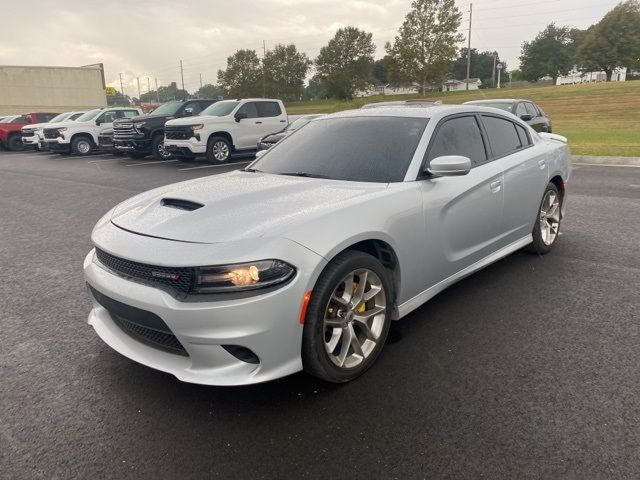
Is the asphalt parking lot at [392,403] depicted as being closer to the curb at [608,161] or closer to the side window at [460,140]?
the side window at [460,140]

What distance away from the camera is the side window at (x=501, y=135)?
430cm

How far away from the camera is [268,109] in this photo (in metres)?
16.0

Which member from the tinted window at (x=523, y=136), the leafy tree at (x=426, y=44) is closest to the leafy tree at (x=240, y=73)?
the leafy tree at (x=426, y=44)

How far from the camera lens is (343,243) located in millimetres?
2699

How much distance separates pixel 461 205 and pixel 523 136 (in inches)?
67.0

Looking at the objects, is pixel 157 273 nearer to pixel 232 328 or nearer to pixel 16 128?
pixel 232 328

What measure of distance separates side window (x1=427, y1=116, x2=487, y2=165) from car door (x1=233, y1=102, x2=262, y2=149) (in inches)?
470

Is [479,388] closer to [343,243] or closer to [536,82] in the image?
[343,243]

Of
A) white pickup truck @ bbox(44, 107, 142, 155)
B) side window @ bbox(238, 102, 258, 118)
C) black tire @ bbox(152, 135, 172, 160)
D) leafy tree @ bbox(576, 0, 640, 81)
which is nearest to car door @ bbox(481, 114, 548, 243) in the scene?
side window @ bbox(238, 102, 258, 118)

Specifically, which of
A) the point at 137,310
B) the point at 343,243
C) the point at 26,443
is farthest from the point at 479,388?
the point at 26,443

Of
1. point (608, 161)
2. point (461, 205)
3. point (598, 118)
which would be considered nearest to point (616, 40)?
point (598, 118)

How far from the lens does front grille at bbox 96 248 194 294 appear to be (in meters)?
2.43

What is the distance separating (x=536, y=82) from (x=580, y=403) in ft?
420

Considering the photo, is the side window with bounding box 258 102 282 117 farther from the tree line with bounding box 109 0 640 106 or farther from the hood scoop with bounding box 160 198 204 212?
the tree line with bounding box 109 0 640 106
